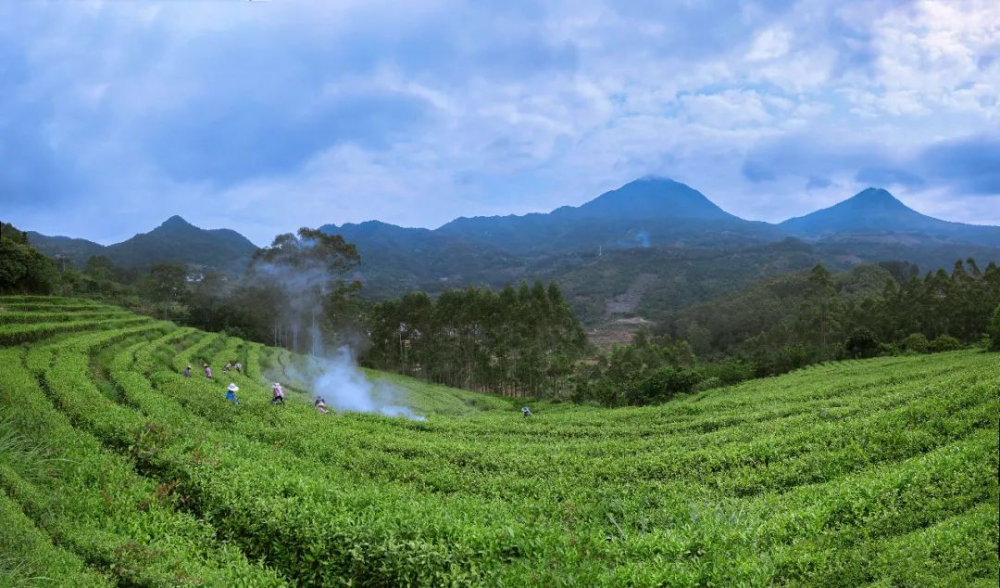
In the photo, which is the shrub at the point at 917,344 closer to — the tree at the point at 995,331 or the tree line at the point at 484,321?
the tree line at the point at 484,321

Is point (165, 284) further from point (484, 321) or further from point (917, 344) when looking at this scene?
point (917, 344)

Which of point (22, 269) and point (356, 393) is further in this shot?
point (22, 269)

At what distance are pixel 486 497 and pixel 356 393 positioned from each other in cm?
2113

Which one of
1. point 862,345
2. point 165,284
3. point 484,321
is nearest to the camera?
point 862,345

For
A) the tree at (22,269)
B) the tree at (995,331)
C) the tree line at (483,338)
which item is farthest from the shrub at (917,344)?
the tree at (22,269)

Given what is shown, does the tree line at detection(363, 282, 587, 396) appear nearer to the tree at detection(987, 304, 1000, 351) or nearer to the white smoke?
the white smoke

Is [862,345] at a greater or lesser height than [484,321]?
lesser

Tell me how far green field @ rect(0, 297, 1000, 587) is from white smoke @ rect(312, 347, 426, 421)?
937 cm

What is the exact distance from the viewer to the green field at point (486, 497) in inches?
255

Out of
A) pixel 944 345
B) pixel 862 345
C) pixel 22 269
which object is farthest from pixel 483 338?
pixel 944 345

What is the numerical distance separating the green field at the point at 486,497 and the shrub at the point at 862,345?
2437 centimetres

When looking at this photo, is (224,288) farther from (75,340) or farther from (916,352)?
(916,352)

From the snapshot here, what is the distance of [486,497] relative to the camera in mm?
10484

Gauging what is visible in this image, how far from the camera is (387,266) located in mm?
185375
